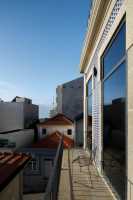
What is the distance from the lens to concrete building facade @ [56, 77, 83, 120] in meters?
36.1

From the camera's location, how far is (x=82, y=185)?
7.46 metres

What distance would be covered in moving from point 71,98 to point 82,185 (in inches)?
1155

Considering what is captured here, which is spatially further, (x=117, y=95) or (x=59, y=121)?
(x=59, y=121)

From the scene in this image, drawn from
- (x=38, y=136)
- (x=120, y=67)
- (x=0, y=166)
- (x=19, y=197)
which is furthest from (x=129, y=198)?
(x=38, y=136)

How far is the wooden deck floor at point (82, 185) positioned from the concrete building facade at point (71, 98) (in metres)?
26.3

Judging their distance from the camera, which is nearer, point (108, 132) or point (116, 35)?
point (116, 35)

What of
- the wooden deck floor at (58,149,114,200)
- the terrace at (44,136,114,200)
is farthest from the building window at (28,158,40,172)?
the wooden deck floor at (58,149,114,200)

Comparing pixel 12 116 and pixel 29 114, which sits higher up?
pixel 29 114

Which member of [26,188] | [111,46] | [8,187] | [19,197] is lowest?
[26,188]

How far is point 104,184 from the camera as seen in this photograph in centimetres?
773

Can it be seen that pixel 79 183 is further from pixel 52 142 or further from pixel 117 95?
pixel 52 142

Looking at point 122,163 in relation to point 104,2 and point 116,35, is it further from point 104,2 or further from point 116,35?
point 104,2

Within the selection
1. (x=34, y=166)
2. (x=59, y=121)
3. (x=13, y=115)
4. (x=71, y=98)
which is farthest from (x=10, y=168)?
(x=71, y=98)

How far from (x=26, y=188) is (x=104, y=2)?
16.9 m
